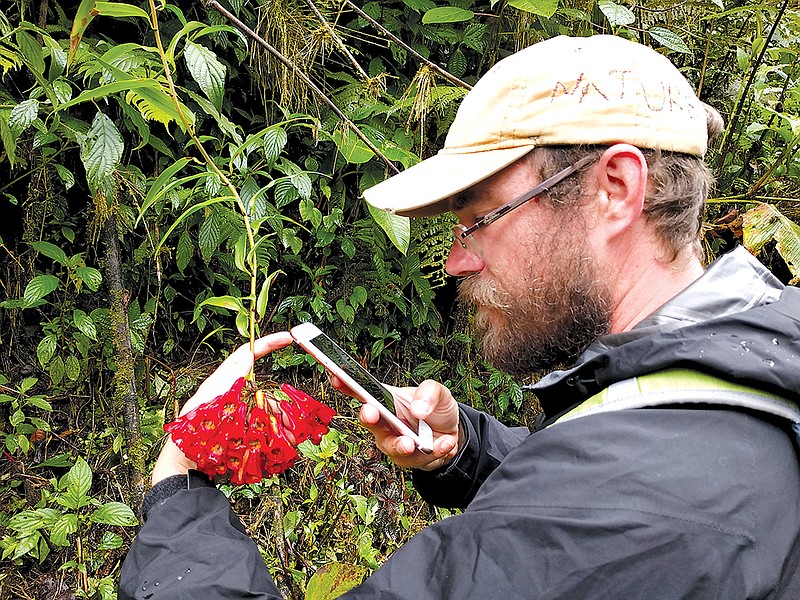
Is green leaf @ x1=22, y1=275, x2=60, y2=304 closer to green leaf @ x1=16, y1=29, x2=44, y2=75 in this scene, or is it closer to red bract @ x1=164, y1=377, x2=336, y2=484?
green leaf @ x1=16, y1=29, x2=44, y2=75

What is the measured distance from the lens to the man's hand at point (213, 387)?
138 centimetres

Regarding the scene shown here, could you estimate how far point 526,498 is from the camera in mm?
959

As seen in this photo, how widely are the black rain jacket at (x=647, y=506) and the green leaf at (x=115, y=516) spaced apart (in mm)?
1305

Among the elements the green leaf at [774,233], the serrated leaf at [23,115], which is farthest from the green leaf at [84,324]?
the green leaf at [774,233]

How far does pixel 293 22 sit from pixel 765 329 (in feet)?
7.24

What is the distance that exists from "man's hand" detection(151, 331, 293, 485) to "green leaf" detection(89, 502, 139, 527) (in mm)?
978

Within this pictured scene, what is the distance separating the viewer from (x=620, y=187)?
1294 mm

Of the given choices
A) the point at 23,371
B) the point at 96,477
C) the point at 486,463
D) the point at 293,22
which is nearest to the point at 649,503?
the point at 486,463

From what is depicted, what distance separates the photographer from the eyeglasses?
130 cm

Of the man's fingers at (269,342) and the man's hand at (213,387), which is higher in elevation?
the man's fingers at (269,342)

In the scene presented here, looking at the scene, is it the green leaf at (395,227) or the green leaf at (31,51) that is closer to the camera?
the green leaf at (31,51)

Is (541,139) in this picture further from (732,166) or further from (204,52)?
(732,166)

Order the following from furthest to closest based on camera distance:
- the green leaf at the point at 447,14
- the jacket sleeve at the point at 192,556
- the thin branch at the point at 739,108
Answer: the thin branch at the point at 739,108
the green leaf at the point at 447,14
the jacket sleeve at the point at 192,556

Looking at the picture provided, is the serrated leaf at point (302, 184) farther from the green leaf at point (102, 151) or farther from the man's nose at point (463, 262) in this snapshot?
the man's nose at point (463, 262)
